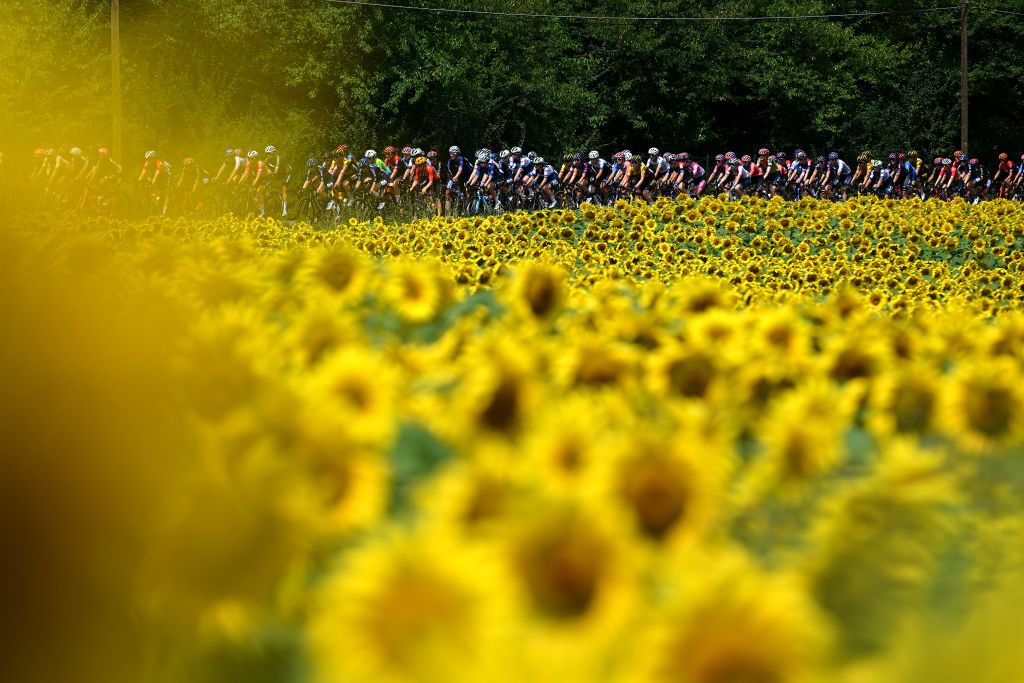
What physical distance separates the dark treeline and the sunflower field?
34.8 m

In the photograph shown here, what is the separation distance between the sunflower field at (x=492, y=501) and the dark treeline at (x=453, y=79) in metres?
34.8

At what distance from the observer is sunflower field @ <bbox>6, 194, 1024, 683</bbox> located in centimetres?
137

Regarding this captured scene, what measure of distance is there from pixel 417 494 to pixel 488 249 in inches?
419

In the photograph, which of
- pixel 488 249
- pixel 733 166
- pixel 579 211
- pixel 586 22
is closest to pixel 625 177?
pixel 733 166

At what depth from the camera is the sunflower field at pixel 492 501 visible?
137 centimetres

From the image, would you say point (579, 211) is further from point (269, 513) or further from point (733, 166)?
point (269, 513)

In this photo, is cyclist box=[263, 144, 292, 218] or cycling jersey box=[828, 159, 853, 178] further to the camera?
cycling jersey box=[828, 159, 853, 178]

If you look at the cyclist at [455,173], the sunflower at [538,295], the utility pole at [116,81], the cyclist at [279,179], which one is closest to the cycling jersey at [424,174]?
the cyclist at [455,173]

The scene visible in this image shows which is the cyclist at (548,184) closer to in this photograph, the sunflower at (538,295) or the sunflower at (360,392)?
the sunflower at (538,295)

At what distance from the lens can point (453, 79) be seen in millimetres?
40812

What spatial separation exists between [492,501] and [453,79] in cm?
3979

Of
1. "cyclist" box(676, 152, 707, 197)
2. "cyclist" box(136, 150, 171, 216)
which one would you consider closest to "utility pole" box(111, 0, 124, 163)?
"cyclist" box(136, 150, 171, 216)

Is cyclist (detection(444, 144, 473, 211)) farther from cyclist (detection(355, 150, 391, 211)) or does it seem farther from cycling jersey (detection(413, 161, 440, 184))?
cyclist (detection(355, 150, 391, 211))

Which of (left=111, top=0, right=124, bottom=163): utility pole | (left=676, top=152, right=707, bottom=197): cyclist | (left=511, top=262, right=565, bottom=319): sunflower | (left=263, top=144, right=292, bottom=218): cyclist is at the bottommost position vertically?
(left=511, top=262, right=565, bottom=319): sunflower
